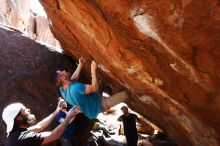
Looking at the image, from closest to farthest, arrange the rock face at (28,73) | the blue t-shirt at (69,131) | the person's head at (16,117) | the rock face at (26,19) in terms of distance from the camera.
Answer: the person's head at (16,117), the blue t-shirt at (69,131), the rock face at (28,73), the rock face at (26,19)

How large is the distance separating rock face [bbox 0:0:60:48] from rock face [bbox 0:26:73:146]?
873 centimetres

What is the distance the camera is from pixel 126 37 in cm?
540

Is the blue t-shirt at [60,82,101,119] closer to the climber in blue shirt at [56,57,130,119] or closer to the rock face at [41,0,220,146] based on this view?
A: the climber in blue shirt at [56,57,130,119]

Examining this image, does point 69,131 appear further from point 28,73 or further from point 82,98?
point 28,73

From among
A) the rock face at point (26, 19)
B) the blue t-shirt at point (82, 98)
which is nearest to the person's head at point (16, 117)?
the blue t-shirt at point (82, 98)

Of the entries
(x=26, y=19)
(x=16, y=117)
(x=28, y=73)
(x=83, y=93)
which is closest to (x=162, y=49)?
(x=83, y=93)

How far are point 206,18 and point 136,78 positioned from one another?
105 inches

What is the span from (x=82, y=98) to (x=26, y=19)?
15.4 metres

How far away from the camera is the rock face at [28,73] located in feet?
30.0

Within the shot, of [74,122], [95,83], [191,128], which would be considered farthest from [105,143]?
A: [95,83]

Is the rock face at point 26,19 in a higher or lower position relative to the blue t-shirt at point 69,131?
higher

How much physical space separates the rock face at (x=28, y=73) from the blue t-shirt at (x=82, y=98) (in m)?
2.71

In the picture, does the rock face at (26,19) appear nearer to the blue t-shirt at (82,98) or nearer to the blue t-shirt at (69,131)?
the blue t-shirt at (69,131)

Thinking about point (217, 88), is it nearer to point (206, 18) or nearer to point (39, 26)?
point (206, 18)
